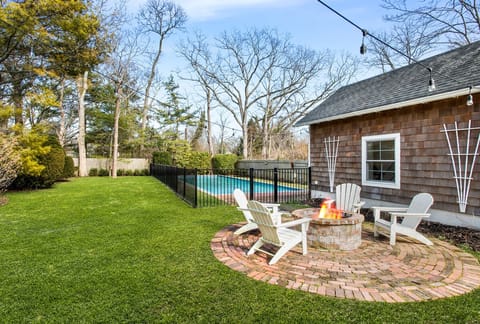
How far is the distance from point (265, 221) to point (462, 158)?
13.7 feet

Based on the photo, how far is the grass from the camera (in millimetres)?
2258

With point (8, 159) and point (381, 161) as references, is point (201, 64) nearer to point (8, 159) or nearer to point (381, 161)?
point (8, 159)

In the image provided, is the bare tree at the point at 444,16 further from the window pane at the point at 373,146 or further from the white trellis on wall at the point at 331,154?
the window pane at the point at 373,146

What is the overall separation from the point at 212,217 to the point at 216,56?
21.9m

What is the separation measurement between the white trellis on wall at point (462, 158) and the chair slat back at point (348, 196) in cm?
176

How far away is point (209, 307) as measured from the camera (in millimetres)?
2389

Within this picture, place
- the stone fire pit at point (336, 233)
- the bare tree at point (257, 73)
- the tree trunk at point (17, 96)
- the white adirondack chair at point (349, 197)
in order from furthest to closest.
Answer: the bare tree at point (257, 73) < the tree trunk at point (17, 96) < the white adirondack chair at point (349, 197) < the stone fire pit at point (336, 233)

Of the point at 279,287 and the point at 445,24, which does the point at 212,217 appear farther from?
the point at 445,24

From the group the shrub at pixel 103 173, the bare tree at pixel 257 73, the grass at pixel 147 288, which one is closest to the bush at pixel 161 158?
the shrub at pixel 103 173

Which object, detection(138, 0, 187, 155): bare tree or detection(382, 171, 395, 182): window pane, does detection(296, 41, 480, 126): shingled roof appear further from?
detection(138, 0, 187, 155): bare tree

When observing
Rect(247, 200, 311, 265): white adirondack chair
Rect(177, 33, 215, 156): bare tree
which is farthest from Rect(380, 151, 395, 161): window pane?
Rect(177, 33, 215, 156): bare tree

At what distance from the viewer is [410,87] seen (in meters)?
6.18

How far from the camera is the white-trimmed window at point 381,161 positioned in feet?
20.1

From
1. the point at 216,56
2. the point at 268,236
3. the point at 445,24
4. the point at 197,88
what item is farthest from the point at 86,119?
the point at 445,24
